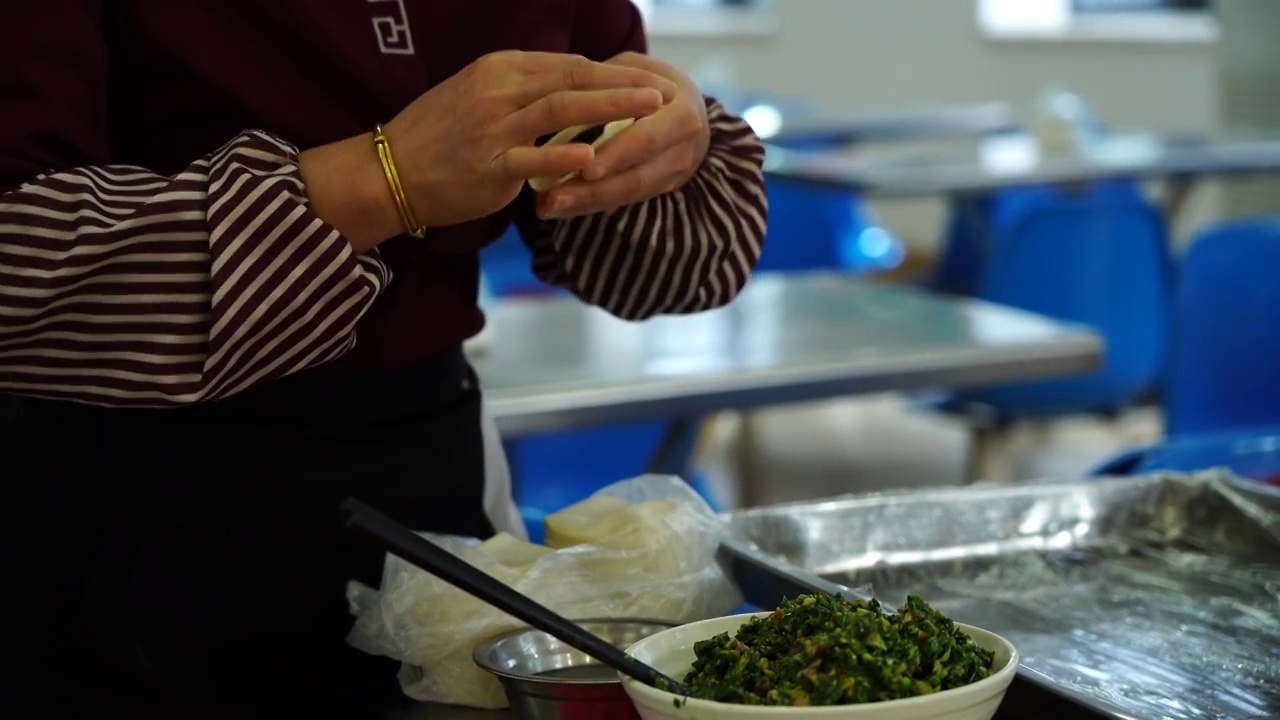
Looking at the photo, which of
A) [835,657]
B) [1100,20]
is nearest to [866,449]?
[1100,20]

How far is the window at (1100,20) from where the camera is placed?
19.2ft

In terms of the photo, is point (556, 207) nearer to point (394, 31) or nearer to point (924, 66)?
point (394, 31)

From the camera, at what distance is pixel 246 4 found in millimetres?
968

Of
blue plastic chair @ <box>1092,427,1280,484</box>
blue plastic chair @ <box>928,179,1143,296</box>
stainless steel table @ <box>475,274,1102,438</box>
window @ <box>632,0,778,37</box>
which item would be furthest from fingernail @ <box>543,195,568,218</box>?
window @ <box>632,0,778,37</box>

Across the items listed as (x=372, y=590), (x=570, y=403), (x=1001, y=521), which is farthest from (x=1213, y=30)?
(x=372, y=590)

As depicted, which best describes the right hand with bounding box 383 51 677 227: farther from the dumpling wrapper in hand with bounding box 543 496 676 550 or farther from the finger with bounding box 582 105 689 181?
the dumpling wrapper in hand with bounding box 543 496 676 550

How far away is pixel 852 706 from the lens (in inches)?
25.5

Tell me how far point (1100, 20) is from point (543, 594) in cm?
571

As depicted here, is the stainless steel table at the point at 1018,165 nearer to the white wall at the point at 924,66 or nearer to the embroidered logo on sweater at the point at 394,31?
the white wall at the point at 924,66

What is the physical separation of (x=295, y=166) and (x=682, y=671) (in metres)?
0.34

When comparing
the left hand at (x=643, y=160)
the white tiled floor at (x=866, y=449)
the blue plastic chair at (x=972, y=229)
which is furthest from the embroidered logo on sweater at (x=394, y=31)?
the blue plastic chair at (x=972, y=229)

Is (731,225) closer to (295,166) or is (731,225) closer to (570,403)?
(295,166)

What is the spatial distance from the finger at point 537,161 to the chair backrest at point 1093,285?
2.30 m

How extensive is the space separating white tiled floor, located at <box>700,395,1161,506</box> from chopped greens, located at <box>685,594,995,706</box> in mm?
2740
